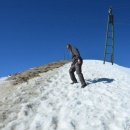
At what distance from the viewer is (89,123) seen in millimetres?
10078

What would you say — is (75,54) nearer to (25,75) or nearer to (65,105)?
(65,105)

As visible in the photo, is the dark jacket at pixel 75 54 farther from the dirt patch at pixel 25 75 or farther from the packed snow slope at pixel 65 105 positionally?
the dirt patch at pixel 25 75

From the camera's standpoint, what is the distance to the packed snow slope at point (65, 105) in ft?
32.9

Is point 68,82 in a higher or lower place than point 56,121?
higher

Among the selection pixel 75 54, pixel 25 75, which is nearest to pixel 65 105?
pixel 75 54

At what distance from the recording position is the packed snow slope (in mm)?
10039

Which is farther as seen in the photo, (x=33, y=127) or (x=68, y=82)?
(x=68, y=82)

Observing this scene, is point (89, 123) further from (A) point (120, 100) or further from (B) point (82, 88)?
(B) point (82, 88)

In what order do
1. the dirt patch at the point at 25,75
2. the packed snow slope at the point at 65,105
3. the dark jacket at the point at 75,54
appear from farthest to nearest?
1. the dirt patch at the point at 25,75
2. the dark jacket at the point at 75,54
3. the packed snow slope at the point at 65,105

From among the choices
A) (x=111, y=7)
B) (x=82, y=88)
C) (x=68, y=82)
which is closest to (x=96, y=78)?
(x=68, y=82)

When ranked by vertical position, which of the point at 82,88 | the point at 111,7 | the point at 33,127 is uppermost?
the point at 111,7

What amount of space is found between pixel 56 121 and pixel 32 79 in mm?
7338

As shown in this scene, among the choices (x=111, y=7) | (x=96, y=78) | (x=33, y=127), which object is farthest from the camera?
(x=111, y=7)

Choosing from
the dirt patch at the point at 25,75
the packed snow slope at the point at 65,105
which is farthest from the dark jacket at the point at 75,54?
the dirt patch at the point at 25,75
